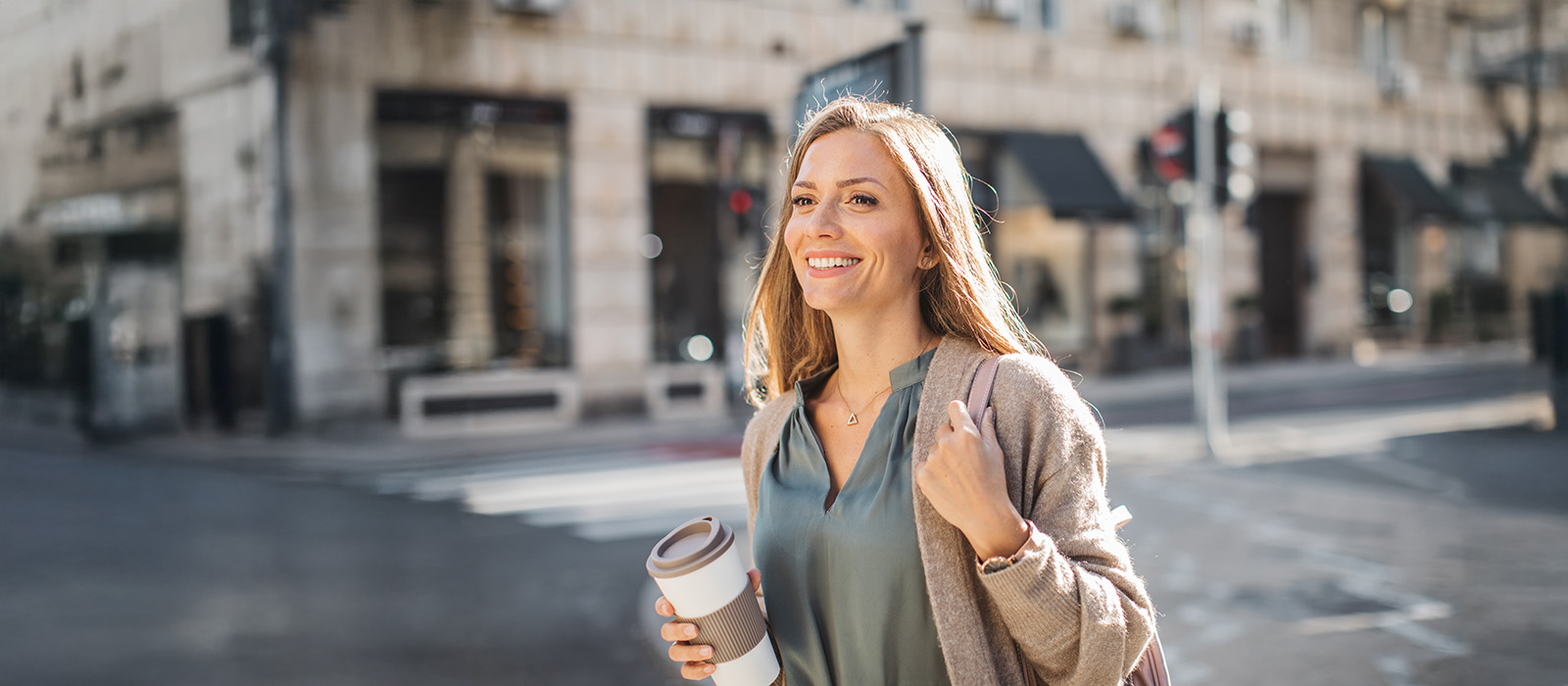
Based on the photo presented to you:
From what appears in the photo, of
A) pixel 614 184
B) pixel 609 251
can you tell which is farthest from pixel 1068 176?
pixel 609 251

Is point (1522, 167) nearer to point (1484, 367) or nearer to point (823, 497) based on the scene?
point (1484, 367)

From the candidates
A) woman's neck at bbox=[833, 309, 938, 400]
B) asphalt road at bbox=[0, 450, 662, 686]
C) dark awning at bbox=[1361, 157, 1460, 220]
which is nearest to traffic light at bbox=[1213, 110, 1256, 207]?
asphalt road at bbox=[0, 450, 662, 686]

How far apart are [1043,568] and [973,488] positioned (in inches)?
5.9

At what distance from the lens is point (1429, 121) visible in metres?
25.9

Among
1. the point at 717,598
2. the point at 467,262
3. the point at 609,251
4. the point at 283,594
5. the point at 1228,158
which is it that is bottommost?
the point at 283,594

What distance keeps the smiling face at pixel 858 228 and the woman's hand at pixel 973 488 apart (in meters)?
Result: 0.35

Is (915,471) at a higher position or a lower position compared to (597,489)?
higher

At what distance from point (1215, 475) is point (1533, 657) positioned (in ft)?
17.0

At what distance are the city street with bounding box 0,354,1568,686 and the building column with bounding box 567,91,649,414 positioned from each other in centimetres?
444

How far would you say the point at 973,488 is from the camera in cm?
157

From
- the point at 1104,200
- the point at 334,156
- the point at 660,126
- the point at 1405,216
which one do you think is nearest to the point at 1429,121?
the point at 1405,216

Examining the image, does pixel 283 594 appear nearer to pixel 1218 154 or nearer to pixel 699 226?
pixel 1218 154

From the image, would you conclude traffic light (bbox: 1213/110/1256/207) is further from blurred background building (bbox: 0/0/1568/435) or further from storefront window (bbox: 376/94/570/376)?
storefront window (bbox: 376/94/570/376)

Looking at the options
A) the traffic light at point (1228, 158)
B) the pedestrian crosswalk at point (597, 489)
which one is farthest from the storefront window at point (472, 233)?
the traffic light at point (1228, 158)
